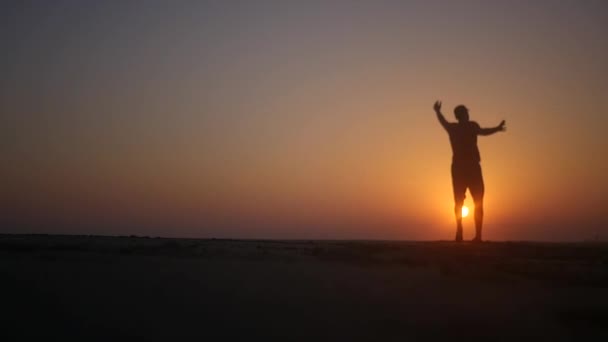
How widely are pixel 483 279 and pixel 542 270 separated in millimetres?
948

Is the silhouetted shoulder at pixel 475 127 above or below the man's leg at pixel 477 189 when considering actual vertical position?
above

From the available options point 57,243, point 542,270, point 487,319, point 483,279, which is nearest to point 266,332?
point 487,319

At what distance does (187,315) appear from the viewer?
12.0ft

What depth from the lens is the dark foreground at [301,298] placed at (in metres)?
3.42

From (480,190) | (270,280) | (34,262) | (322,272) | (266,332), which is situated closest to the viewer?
(266,332)

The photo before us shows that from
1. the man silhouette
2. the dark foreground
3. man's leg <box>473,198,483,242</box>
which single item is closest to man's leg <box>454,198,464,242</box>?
the man silhouette

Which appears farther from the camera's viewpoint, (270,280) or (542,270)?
(542,270)

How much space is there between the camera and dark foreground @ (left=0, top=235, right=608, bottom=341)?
3.42m

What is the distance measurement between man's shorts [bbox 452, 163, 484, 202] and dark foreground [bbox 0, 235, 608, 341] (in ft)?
15.9

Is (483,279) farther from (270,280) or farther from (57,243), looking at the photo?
(57,243)

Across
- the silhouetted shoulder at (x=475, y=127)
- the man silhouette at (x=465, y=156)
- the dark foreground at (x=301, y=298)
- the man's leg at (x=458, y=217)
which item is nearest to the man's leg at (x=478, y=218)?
the man silhouette at (x=465, y=156)

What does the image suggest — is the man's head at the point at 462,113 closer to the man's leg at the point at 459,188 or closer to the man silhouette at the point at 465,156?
the man silhouette at the point at 465,156

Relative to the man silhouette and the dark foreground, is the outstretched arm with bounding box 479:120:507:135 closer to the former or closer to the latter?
the man silhouette

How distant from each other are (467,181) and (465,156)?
0.57 m
